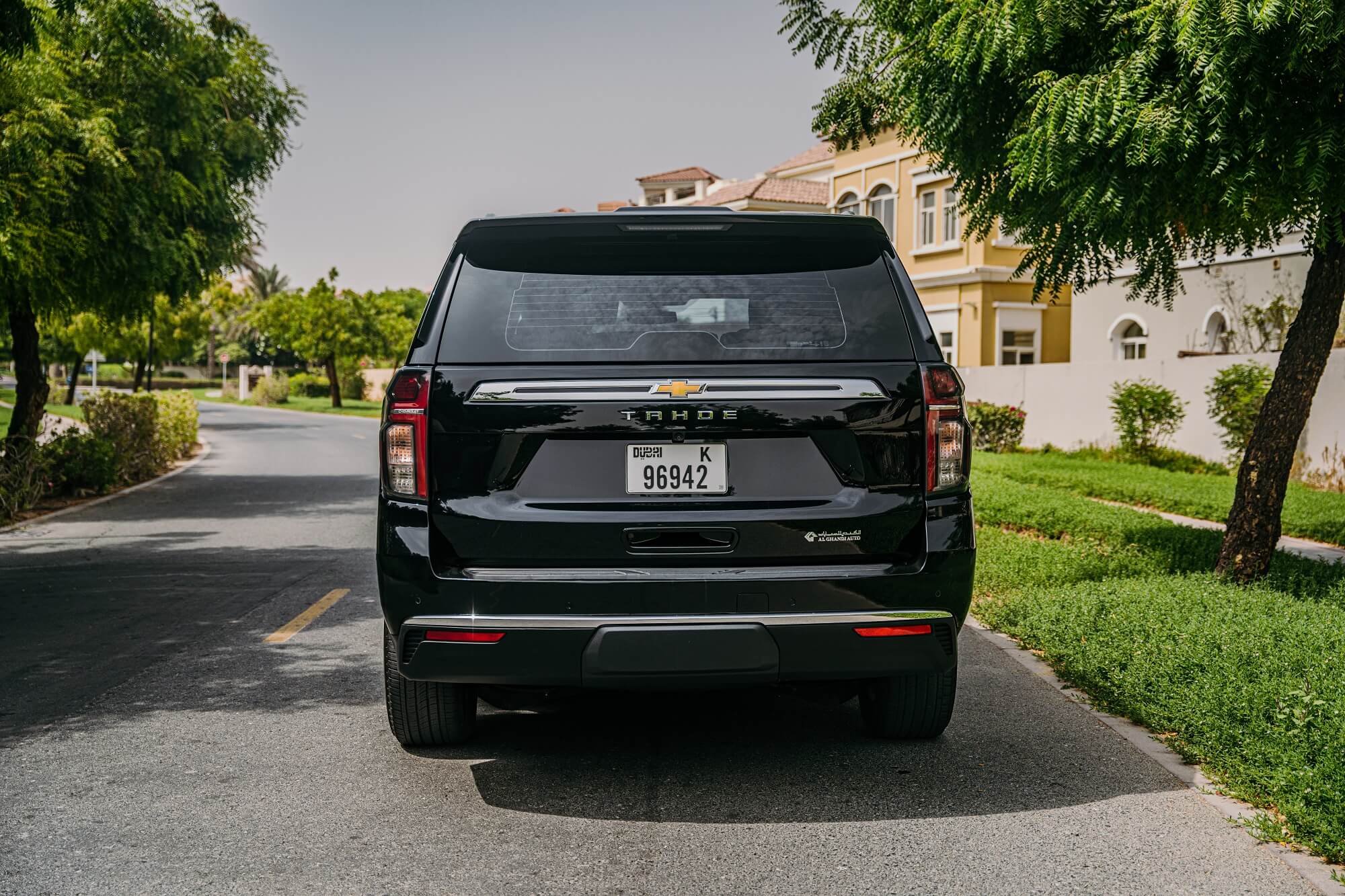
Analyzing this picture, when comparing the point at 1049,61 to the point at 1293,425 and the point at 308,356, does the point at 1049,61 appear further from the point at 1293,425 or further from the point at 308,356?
the point at 308,356

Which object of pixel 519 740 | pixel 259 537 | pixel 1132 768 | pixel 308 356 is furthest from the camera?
pixel 308 356

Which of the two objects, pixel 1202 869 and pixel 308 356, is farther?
pixel 308 356

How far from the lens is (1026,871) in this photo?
13.0ft

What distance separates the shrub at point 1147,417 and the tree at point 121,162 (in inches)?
538

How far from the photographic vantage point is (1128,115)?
22.5 ft

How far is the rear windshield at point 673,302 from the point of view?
4.50 m

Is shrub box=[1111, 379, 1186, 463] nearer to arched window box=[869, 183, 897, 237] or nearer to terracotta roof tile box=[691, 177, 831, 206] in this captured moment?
arched window box=[869, 183, 897, 237]

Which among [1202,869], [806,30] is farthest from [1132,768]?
[806,30]

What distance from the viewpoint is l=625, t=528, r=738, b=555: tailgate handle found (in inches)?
173

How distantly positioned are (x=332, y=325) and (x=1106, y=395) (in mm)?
50889

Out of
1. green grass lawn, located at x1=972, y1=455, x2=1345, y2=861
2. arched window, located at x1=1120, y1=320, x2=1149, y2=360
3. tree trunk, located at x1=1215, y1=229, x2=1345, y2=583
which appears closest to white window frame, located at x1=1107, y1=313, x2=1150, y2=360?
arched window, located at x1=1120, y1=320, x2=1149, y2=360

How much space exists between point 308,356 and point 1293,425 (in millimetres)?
64718

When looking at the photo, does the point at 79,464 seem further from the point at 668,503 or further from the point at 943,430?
the point at 943,430

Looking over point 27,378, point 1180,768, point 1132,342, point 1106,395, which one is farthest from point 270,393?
point 1180,768
